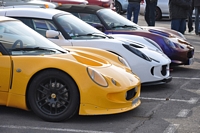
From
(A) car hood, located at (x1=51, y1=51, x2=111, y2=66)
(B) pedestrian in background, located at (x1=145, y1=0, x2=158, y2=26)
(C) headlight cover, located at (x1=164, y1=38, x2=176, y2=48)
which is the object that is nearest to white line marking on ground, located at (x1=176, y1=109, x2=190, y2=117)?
(A) car hood, located at (x1=51, y1=51, x2=111, y2=66)

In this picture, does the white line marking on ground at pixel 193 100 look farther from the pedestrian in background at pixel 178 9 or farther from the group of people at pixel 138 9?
the group of people at pixel 138 9

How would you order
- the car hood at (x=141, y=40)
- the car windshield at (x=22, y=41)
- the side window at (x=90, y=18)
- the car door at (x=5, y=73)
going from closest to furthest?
the car door at (x=5, y=73) < the car windshield at (x=22, y=41) < the car hood at (x=141, y=40) < the side window at (x=90, y=18)

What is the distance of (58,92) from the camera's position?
19.8 feet

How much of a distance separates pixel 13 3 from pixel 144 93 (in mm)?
6834

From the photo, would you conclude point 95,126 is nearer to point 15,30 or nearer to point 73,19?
point 15,30

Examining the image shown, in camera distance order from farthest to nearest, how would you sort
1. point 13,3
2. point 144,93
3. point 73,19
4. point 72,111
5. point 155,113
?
1. point 13,3
2. point 73,19
3. point 144,93
4. point 155,113
5. point 72,111

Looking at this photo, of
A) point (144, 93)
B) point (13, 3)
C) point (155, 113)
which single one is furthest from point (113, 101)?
point (13, 3)

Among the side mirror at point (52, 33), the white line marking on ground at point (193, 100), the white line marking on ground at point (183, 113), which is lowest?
the white line marking on ground at point (193, 100)

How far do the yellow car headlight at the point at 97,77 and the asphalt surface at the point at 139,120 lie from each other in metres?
0.49

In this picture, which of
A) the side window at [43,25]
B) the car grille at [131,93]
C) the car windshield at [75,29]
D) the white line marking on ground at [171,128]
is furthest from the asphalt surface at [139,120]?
the side window at [43,25]

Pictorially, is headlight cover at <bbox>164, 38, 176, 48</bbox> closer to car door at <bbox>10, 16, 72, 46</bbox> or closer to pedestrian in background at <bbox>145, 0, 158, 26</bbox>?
car door at <bbox>10, 16, 72, 46</bbox>

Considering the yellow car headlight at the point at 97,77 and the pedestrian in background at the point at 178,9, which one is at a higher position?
the yellow car headlight at the point at 97,77

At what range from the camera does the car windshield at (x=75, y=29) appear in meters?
8.46

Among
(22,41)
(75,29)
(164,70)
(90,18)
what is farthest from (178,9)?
(22,41)
